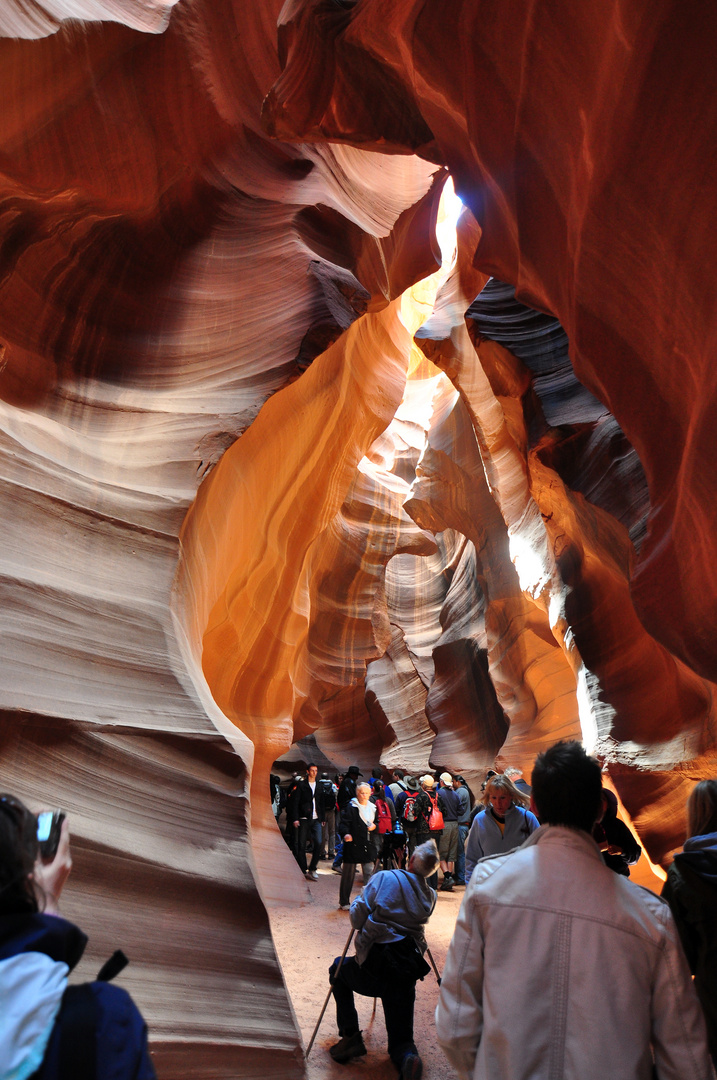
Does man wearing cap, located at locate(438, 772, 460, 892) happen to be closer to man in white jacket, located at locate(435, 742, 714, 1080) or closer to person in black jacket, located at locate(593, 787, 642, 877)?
person in black jacket, located at locate(593, 787, 642, 877)

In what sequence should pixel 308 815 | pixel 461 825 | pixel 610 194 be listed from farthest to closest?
pixel 461 825
pixel 308 815
pixel 610 194

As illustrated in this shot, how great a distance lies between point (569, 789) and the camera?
5.58 ft

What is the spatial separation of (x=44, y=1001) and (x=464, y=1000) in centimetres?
94

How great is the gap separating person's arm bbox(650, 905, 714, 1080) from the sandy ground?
2.86 meters

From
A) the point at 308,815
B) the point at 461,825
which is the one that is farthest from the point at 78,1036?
the point at 461,825

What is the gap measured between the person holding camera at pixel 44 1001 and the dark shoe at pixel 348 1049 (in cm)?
340

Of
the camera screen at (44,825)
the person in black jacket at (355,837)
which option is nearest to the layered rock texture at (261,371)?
the person in black jacket at (355,837)

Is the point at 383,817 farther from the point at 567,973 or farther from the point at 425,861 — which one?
the point at 567,973

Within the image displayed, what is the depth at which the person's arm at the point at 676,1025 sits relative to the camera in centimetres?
146

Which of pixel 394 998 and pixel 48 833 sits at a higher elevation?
pixel 48 833

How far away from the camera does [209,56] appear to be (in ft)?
17.6

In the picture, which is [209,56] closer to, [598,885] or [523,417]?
[523,417]

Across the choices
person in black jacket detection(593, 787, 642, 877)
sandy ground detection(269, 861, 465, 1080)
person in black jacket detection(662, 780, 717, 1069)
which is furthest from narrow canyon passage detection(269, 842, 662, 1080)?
person in black jacket detection(662, 780, 717, 1069)

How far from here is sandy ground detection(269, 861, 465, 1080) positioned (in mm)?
3928
